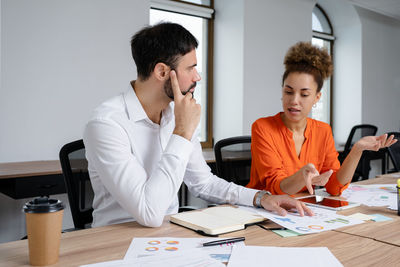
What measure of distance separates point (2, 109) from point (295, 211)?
2312mm

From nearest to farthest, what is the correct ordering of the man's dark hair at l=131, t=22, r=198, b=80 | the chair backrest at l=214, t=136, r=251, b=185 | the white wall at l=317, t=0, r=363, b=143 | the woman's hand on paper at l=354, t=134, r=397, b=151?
the man's dark hair at l=131, t=22, r=198, b=80, the woman's hand on paper at l=354, t=134, r=397, b=151, the chair backrest at l=214, t=136, r=251, b=185, the white wall at l=317, t=0, r=363, b=143

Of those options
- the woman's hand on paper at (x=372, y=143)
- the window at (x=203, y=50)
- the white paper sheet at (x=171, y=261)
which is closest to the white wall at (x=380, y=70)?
the window at (x=203, y=50)

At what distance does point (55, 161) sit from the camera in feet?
9.26

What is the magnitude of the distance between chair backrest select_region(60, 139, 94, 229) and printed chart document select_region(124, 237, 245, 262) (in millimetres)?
563

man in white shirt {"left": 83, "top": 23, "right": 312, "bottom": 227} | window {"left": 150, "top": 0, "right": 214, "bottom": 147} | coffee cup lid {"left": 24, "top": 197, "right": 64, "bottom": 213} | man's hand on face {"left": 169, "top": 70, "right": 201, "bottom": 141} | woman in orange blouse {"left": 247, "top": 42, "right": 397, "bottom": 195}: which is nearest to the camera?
coffee cup lid {"left": 24, "top": 197, "right": 64, "bottom": 213}

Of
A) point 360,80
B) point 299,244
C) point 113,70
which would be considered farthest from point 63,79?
point 360,80

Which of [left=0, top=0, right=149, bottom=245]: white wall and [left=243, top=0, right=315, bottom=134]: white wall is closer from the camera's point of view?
[left=0, top=0, right=149, bottom=245]: white wall

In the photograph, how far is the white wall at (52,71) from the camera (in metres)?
2.68

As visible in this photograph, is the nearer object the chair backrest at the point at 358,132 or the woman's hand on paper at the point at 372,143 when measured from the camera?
the woman's hand on paper at the point at 372,143

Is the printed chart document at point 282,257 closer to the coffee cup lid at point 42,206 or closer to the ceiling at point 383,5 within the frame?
the coffee cup lid at point 42,206

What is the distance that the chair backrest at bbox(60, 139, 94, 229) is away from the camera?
1.42 m

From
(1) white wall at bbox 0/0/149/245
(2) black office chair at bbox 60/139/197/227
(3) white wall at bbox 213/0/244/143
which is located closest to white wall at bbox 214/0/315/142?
(3) white wall at bbox 213/0/244/143

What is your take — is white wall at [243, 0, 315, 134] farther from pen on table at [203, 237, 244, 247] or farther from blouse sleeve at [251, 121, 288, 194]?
pen on table at [203, 237, 244, 247]

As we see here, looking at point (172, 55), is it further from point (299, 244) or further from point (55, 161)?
point (55, 161)
